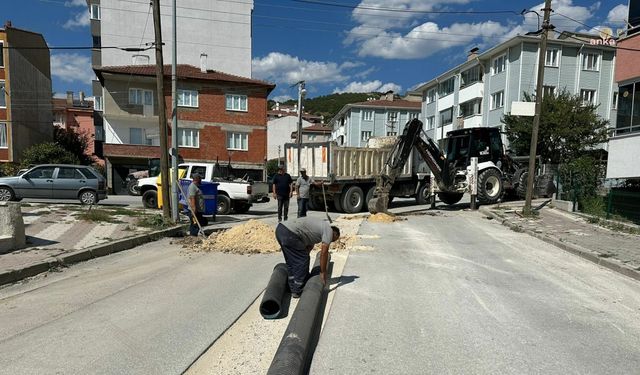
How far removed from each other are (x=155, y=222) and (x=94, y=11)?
152 feet

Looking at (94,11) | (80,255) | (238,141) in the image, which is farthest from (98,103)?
(80,255)

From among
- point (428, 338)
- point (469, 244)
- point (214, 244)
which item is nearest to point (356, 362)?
point (428, 338)

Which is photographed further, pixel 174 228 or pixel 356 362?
pixel 174 228

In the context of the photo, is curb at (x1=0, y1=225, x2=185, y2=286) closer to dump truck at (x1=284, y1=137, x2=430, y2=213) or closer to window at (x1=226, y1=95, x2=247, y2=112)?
dump truck at (x1=284, y1=137, x2=430, y2=213)

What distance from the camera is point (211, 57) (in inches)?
1877

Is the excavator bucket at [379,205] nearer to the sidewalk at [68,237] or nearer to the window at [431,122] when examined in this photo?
the sidewalk at [68,237]

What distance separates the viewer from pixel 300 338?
4.05 metres

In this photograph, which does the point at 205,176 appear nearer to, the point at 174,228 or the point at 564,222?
the point at 174,228

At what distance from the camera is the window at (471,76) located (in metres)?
39.8

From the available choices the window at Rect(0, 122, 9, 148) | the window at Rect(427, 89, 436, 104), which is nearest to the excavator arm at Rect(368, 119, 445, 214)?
the window at Rect(0, 122, 9, 148)

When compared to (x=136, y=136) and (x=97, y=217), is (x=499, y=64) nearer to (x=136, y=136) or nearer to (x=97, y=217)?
(x=136, y=136)

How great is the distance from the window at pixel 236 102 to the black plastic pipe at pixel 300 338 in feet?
114

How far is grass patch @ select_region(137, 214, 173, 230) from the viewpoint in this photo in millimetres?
12336

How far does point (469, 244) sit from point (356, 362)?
7455 mm
